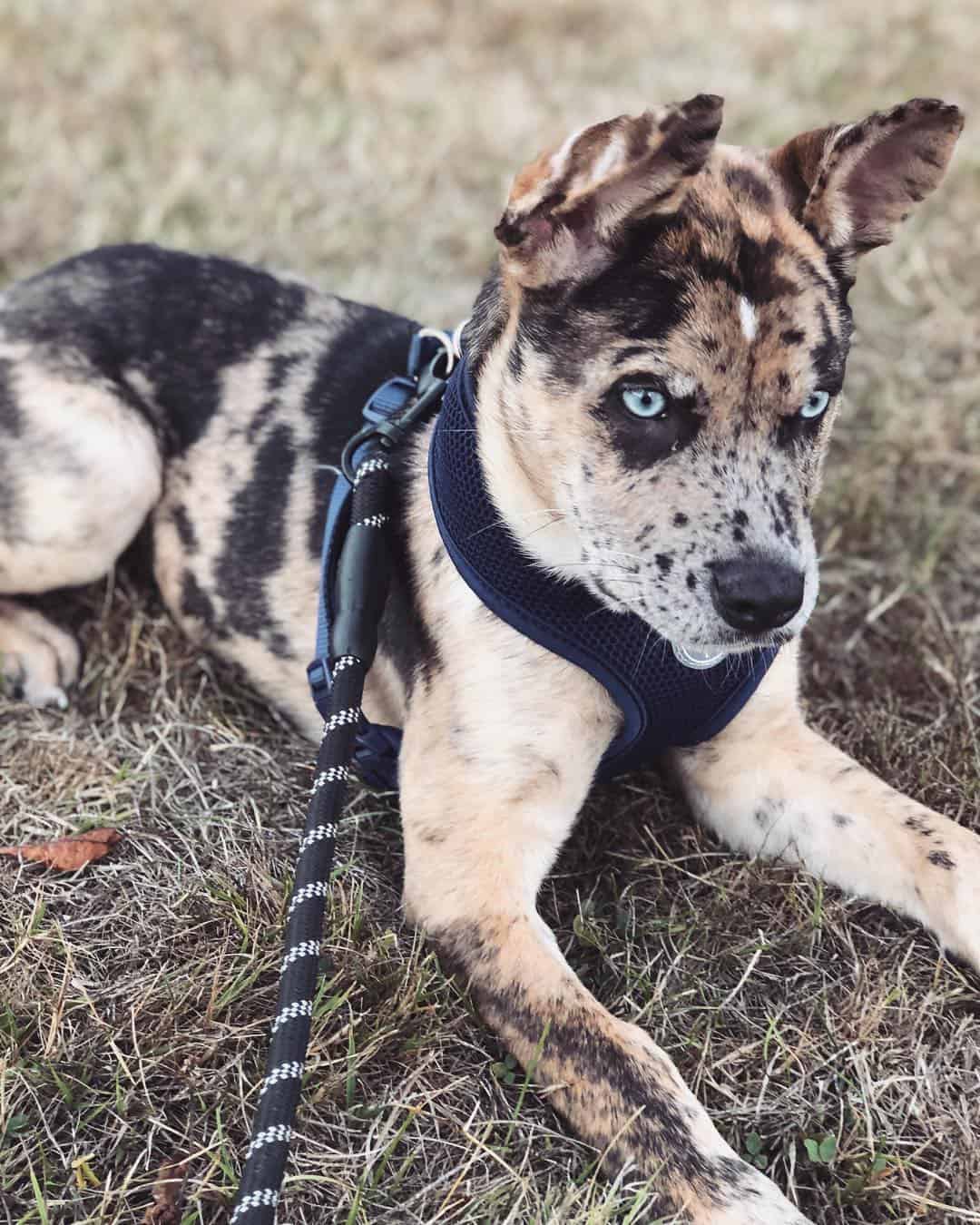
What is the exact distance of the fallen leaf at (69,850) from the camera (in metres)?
3.07

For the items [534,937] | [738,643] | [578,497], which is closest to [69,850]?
[534,937]

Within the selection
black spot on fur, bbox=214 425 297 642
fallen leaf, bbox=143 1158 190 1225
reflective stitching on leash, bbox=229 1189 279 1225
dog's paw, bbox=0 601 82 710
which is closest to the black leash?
reflective stitching on leash, bbox=229 1189 279 1225

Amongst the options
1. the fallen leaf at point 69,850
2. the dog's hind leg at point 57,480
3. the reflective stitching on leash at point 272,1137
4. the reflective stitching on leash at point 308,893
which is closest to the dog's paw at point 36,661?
the dog's hind leg at point 57,480

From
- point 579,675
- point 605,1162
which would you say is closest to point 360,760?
point 579,675

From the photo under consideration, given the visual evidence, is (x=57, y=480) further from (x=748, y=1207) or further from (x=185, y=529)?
(x=748, y=1207)

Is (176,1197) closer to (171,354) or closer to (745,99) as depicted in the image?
(171,354)

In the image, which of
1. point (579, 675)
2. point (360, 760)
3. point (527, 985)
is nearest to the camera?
point (527, 985)

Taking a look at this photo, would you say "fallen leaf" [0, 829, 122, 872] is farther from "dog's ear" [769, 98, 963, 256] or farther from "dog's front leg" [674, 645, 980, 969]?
"dog's ear" [769, 98, 963, 256]

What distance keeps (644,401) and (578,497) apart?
25 centimetres

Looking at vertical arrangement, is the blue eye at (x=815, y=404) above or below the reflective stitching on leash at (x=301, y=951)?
above

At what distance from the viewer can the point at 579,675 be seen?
285 cm

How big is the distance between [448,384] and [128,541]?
4.49ft

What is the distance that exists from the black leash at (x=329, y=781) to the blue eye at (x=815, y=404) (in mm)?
977

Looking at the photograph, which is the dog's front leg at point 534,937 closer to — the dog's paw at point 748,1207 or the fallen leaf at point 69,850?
the dog's paw at point 748,1207
